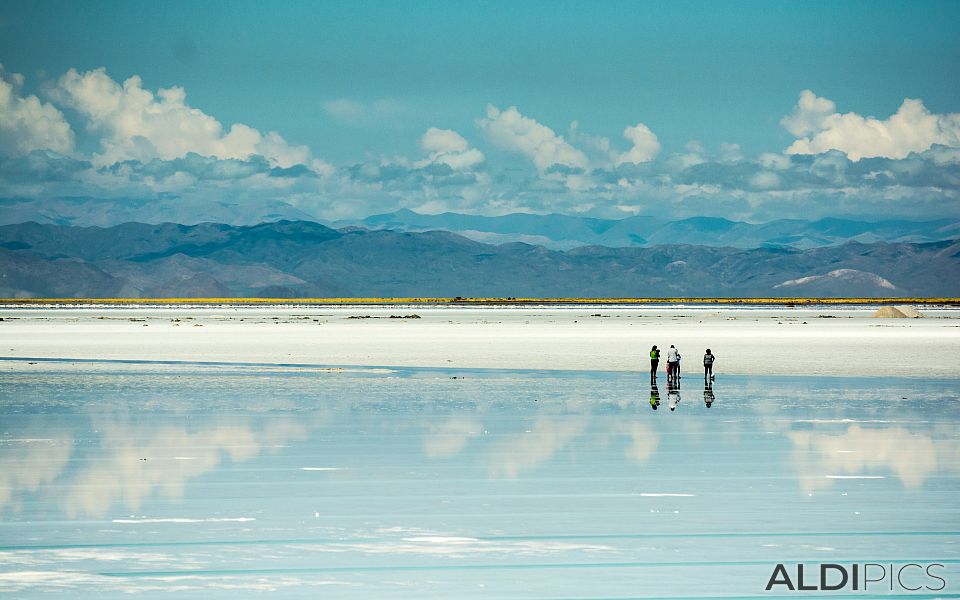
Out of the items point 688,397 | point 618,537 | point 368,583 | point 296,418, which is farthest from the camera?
point 688,397

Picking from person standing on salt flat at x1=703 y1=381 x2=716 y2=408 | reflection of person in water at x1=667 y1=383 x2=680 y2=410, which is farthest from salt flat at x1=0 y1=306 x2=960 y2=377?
reflection of person in water at x1=667 y1=383 x2=680 y2=410

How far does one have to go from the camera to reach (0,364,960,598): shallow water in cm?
1079

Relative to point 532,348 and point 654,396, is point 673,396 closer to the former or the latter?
Result: point 654,396

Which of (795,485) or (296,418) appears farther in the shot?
(296,418)

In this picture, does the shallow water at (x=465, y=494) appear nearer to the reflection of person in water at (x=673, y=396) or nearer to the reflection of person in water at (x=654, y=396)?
the reflection of person in water at (x=673, y=396)

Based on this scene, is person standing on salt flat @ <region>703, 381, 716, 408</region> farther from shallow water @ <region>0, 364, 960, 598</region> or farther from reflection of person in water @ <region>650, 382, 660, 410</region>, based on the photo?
reflection of person in water @ <region>650, 382, 660, 410</region>

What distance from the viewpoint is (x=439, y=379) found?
32719 mm

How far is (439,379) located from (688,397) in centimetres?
770

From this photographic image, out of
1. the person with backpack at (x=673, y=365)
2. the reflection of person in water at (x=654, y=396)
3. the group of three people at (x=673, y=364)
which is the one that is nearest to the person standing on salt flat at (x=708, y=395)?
the group of three people at (x=673, y=364)

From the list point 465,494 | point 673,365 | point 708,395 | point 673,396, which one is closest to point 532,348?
point 673,365

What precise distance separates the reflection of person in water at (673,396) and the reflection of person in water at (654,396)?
9.7 inches

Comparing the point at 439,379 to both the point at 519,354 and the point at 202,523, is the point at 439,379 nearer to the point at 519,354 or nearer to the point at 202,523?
the point at 519,354

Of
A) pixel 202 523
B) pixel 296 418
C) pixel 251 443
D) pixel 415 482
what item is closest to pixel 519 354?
pixel 296 418

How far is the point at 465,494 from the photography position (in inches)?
574
